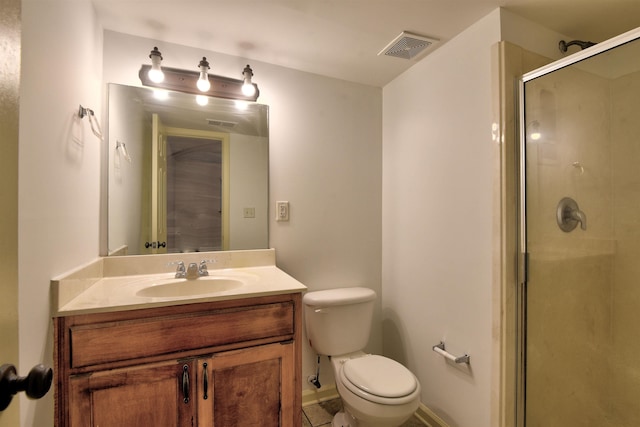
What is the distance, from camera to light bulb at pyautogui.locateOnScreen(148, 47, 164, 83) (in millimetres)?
1484

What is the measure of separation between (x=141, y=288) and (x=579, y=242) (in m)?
2.08

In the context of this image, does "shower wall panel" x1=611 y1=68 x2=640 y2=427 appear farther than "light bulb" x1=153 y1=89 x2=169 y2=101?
No

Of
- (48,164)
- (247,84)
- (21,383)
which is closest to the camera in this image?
(21,383)

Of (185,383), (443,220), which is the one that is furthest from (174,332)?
(443,220)

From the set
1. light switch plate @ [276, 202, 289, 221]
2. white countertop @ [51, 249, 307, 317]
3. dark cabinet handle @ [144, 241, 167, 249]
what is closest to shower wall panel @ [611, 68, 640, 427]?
white countertop @ [51, 249, 307, 317]

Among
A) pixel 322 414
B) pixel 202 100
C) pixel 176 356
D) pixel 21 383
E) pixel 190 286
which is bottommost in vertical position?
pixel 322 414

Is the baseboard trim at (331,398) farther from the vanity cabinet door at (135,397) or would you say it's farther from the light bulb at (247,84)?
the light bulb at (247,84)

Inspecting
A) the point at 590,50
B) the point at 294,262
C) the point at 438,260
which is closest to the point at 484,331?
the point at 438,260

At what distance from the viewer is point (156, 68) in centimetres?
151

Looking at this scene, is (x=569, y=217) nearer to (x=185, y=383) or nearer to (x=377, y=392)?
(x=377, y=392)

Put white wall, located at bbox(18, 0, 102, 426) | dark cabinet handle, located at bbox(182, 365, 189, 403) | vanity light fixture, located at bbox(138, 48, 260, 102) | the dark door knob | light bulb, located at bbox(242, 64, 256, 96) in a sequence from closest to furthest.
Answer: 1. the dark door knob
2. white wall, located at bbox(18, 0, 102, 426)
3. dark cabinet handle, located at bbox(182, 365, 189, 403)
4. vanity light fixture, located at bbox(138, 48, 260, 102)
5. light bulb, located at bbox(242, 64, 256, 96)

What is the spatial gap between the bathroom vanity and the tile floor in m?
0.53

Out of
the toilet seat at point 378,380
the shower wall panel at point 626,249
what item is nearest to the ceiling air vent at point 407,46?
the shower wall panel at point 626,249

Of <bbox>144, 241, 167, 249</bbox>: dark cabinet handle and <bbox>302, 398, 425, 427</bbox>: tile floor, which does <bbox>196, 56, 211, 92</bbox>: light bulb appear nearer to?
<bbox>144, 241, 167, 249</bbox>: dark cabinet handle
